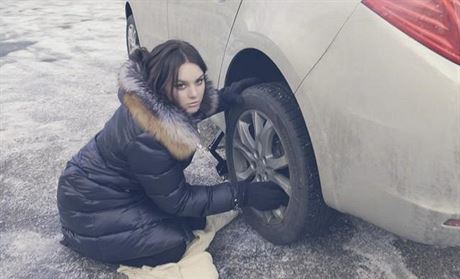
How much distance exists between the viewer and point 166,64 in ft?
→ 5.92

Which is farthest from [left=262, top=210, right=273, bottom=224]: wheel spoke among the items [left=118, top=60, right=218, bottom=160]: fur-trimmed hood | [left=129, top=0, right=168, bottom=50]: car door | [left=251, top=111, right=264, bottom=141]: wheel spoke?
[left=129, top=0, right=168, bottom=50]: car door

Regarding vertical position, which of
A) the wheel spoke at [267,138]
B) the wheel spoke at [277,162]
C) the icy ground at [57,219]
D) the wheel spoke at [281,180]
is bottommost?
the icy ground at [57,219]

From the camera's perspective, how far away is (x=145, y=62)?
1.87 m

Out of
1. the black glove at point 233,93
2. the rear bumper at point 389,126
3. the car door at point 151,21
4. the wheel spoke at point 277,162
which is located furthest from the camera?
the car door at point 151,21

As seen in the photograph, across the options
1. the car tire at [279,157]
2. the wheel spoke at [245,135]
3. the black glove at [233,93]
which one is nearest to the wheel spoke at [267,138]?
the car tire at [279,157]

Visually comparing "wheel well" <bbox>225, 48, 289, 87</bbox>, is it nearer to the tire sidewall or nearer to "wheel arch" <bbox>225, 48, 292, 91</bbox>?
"wheel arch" <bbox>225, 48, 292, 91</bbox>

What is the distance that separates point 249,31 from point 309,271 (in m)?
1.05

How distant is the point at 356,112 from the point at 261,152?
0.67m

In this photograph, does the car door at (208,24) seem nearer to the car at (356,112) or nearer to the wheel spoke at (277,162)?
the car at (356,112)

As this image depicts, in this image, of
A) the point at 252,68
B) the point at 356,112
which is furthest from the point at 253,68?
the point at 356,112

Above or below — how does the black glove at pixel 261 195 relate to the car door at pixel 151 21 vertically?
below

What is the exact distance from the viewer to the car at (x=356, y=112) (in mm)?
1335

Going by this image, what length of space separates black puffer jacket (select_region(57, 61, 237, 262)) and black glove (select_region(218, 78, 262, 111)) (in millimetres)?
102

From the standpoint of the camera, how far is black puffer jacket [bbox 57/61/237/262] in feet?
6.00
